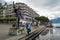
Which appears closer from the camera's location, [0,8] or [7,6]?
[0,8]

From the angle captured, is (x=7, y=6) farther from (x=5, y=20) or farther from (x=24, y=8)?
(x=5, y=20)

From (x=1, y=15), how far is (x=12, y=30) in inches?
3684

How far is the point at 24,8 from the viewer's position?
121062 mm

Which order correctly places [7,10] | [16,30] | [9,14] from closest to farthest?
[16,30], [9,14], [7,10]

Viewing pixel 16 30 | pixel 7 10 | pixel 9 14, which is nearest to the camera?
pixel 16 30

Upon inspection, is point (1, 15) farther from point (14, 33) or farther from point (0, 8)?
point (14, 33)

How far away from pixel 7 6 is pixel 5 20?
55.5m

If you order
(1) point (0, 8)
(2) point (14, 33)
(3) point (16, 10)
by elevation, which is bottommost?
(2) point (14, 33)

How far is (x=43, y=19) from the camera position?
119750 mm

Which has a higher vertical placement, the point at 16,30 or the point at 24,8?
the point at 24,8

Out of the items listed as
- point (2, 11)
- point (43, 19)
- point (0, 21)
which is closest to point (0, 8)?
point (2, 11)

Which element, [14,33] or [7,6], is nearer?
[14,33]

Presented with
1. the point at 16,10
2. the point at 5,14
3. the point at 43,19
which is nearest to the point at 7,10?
the point at 5,14

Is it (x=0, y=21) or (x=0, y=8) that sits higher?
(x=0, y=8)
